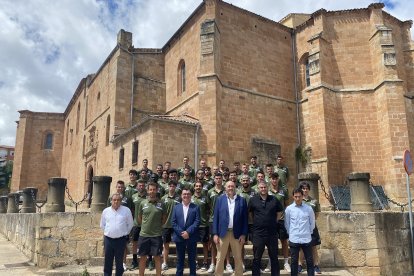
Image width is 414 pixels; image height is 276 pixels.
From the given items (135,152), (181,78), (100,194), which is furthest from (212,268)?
(181,78)

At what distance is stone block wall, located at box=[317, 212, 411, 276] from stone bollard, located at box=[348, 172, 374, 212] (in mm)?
395

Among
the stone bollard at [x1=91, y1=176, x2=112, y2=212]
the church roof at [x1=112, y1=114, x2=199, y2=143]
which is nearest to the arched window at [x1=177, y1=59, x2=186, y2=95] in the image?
the church roof at [x1=112, y1=114, x2=199, y2=143]

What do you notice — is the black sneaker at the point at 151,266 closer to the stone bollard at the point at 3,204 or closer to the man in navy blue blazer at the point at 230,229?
the man in navy blue blazer at the point at 230,229

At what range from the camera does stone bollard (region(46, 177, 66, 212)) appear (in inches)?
350

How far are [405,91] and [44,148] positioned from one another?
115 ft

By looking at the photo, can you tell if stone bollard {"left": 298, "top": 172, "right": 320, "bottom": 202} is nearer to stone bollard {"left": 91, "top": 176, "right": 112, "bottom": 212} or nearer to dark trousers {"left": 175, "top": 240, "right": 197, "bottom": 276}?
dark trousers {"left": 175, "top": 240, "right": 197, "bottom": 276}

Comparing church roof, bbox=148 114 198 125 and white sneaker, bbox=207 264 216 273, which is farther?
church roof, bbox=148 114 198 125

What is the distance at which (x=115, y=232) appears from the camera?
6098 millimetres

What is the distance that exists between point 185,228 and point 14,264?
590 cm

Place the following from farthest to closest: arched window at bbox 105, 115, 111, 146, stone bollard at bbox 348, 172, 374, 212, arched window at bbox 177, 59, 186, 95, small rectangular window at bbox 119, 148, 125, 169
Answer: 1. arched window at bbox 105, 115, 111, 146
2. arched window at bbox 177, 59, 186, 95
3. small rectangular window at bbox 119, 148, 125, 169
4. stone bollard at bbox 348, 172, 374, 212

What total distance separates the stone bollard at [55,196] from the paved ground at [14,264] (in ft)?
4.76

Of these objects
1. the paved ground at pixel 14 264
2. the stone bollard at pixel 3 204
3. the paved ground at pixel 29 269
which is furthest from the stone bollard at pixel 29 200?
the stone bollard at pixel 3 204

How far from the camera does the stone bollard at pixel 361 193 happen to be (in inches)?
321

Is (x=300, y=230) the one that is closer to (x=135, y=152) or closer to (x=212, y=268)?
(x=212, y=268)
